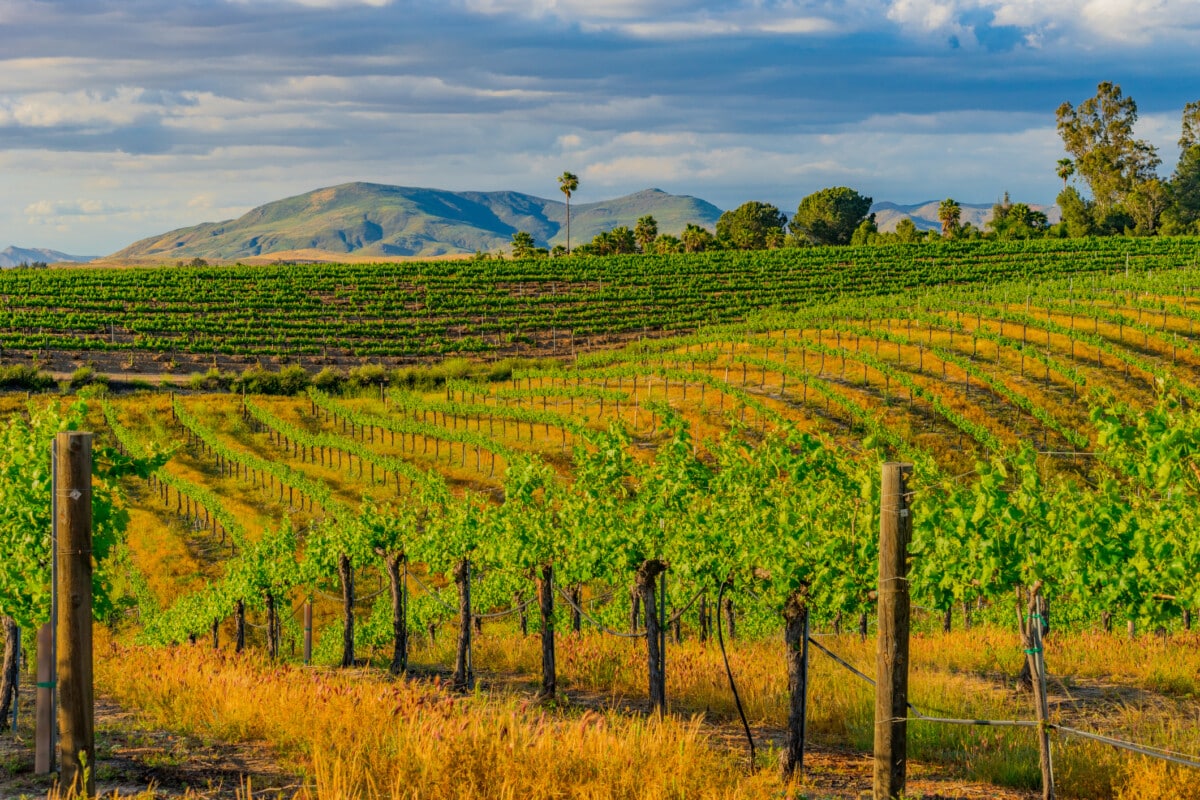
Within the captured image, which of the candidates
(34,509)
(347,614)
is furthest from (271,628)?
(34,509)

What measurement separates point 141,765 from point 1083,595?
8459 millimetres

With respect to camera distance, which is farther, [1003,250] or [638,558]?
[1003,250]

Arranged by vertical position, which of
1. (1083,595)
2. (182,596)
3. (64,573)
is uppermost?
(64,573)

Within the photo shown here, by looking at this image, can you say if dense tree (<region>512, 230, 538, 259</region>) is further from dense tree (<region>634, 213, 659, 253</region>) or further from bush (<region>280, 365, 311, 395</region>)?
Answer: bush (<region>280, 365, 311, 395</region>)

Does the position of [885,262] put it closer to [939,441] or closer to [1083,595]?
[939,441]

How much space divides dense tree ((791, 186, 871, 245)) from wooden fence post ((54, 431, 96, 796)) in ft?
392

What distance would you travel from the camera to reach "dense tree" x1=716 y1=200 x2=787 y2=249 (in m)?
120

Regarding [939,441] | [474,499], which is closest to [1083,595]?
[474,499]

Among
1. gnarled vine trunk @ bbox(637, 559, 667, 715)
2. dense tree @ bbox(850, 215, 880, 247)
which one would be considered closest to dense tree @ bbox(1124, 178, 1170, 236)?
dense tree @ bbox(850, 215, 880, 247)

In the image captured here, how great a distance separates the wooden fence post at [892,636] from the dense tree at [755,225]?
112 metres

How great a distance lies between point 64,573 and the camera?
7504 millimetres

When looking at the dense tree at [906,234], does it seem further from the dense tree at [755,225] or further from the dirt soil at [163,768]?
the dirt soil at [163,768]

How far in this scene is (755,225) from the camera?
131 meters

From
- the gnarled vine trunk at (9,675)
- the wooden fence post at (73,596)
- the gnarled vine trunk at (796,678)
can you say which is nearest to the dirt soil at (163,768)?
the gnarled vine trunk at (9,675)
